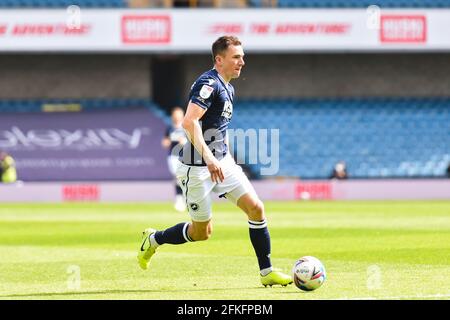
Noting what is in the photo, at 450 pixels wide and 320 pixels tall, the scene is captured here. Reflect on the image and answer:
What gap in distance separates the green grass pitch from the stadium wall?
731 centimetres

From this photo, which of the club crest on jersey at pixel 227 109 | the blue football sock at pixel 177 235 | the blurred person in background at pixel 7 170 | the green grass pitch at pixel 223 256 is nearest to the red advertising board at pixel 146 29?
the blurred person in background at pixel 7 170

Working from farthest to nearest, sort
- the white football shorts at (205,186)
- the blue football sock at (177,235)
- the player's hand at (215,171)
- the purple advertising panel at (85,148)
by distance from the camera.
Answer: the purple advertising panel at (85,148) < the blue football sock at (177,235) < the white football shorts at (205,186) < the player's hand at (215,171)

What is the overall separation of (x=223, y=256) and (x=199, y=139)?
3908 mm

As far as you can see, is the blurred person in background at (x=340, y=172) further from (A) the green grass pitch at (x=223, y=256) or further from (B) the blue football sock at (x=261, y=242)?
(B) the blue football sock at (x=261, y=242)

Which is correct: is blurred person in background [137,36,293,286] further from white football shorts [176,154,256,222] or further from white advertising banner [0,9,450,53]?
white advertising banner [0,9,450,53]

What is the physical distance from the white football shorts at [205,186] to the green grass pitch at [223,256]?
76 cm

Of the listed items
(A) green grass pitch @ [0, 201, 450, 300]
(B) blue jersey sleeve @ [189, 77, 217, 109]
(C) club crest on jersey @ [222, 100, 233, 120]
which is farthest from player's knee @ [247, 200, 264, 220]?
(B) blue jersey sleeve @ [189, 77, 217, 109]

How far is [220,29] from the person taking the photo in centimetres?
3322

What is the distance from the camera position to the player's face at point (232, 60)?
9641mm

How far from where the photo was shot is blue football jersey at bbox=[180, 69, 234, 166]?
962cm

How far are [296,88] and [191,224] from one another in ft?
90.6

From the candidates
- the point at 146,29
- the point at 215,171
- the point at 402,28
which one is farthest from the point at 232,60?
the point at 402,28
